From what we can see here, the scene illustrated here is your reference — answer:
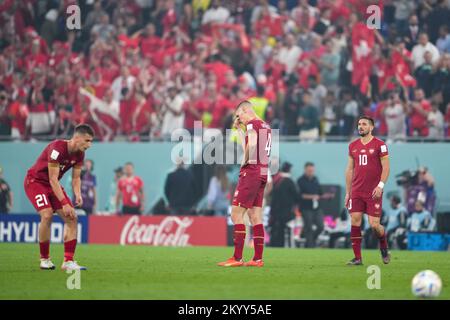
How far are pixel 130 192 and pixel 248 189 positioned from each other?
10.9m

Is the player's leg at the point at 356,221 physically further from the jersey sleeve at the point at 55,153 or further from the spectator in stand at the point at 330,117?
the spectator in stand at the point at 330,117

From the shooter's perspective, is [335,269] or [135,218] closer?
[335,269]

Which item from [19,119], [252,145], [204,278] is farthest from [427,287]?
[19,119]

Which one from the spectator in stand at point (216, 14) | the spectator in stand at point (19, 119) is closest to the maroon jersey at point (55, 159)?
the spectator in stand at point (19, 119)

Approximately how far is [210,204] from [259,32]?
5.39 m

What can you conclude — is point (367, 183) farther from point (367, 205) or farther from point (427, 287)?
point (427, 287)

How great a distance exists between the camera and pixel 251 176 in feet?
48.7

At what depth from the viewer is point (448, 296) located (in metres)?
11.2

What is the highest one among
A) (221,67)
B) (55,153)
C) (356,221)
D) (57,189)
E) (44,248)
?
(221,67)

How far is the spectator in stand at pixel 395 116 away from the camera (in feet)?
79.4

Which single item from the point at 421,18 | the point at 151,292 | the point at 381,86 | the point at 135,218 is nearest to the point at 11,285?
the point at 151,292

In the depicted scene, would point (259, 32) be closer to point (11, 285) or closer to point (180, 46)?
point (180, 46)

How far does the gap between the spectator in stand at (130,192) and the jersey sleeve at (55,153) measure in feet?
37.0

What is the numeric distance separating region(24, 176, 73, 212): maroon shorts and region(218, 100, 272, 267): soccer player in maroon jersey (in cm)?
256
